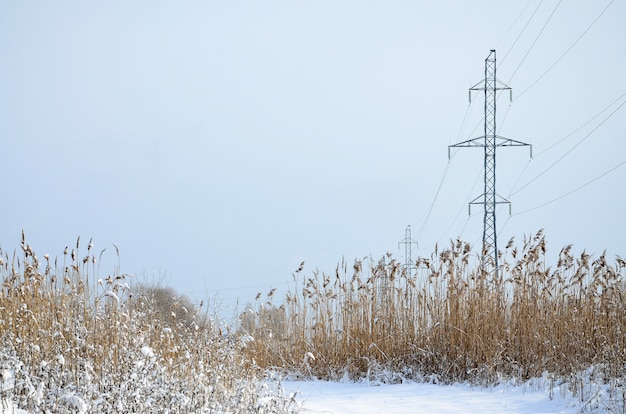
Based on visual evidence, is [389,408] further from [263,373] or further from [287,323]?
[287,323]

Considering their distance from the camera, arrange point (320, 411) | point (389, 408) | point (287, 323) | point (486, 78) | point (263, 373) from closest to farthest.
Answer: point (320, 411) → point (389, 408) → point (263, 373) → point (287, 323) → point (486, 78)

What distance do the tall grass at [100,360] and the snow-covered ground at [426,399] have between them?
612mm

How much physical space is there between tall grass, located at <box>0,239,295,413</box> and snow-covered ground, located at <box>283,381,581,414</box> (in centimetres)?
61

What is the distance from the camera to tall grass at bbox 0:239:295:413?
3580 millimetres

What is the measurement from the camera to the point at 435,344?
21.3 feet

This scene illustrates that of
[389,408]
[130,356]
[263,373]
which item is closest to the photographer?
[130,356]

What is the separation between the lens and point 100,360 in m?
4.38

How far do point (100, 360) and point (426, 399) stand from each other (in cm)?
276

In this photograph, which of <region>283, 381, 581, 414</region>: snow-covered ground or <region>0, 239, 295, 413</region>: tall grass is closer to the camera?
<region>0, 239, 295, 413</region>: tall grass

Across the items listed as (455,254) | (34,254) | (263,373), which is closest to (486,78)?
(455,254)

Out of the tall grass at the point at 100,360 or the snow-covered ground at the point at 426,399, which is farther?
the snow-covered ground at the point at 426,399

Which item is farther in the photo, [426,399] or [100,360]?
[426,399]

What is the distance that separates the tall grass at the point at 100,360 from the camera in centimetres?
358

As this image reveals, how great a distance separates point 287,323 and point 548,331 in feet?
8.91
